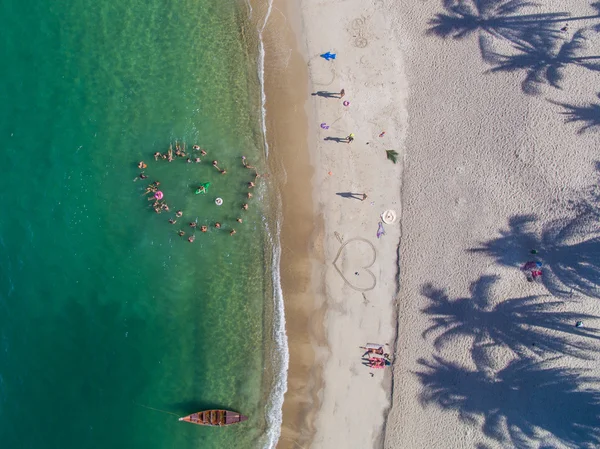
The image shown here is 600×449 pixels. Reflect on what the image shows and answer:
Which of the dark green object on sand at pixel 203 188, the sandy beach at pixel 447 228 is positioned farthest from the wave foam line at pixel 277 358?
the dark green object on sand at pixel 203 188

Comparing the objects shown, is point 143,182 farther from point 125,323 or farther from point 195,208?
point 125,323

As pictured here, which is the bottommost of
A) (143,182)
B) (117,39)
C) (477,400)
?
(477,400)

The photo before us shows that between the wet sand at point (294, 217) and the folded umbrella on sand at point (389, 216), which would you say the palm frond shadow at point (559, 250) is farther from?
the wet sand at point (294, 217)

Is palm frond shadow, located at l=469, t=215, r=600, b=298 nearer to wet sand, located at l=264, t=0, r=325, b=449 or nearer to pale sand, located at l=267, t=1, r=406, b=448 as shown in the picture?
pale sand, located at l=267, t=1, r=406, b=448

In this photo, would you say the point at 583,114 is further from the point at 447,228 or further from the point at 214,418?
the point at 214,418

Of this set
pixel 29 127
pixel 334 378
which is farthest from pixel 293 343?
pixel 29 127

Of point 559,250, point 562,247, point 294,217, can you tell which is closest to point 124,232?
point 294,217
